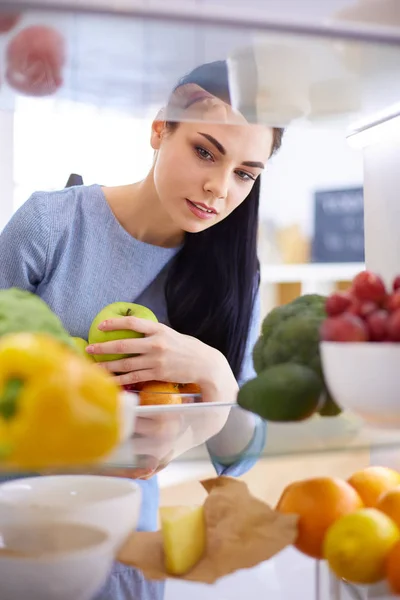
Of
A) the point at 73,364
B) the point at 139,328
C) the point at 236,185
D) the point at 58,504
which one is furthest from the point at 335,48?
the point at 236,185

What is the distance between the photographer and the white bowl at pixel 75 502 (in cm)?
53

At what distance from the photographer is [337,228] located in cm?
414

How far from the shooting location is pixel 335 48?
1.72 ft

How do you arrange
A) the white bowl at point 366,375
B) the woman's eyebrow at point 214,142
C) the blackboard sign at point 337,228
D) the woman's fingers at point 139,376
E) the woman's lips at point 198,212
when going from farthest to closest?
the blackboard sign at point 337,228
the woman's lips at point 198,212
the woman's eyebrow at point 214,142
the woman's fingers at point 139,376
the white bowl at point 366,375

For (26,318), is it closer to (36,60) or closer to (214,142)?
(36,60)

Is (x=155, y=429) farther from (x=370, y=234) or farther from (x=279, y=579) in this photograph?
(x=370, y=234)

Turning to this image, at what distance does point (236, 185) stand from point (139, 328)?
377mm

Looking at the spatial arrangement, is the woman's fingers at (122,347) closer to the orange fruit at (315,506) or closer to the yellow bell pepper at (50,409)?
the orange fruit at (315,506)

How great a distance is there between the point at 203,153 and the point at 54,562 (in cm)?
95

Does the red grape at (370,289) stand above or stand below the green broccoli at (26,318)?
above

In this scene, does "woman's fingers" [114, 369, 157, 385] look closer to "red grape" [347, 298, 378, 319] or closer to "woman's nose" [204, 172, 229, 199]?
"woman's nose" [204, 172, 229, 199]

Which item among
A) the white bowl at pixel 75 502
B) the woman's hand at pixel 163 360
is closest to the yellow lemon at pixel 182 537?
the white bowl at pixel 75 502

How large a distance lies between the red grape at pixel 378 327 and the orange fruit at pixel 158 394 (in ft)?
1.56

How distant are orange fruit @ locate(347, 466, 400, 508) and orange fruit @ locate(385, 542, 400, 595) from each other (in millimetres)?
76
